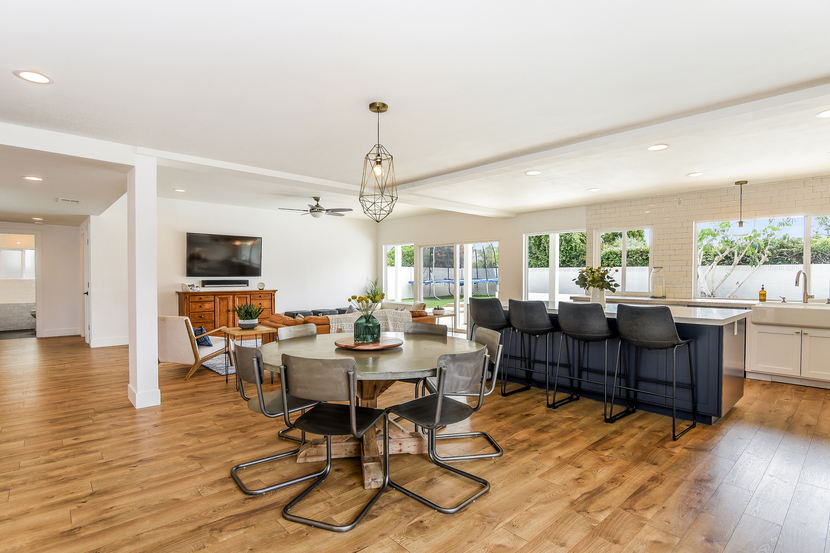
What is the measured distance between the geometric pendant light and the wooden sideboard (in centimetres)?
328

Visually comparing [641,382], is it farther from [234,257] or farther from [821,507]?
[234,257]

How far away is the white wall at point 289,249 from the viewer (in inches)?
304

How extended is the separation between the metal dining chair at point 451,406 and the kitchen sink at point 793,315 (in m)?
4.26

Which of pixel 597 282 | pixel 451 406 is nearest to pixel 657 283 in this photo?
pixel 597 282

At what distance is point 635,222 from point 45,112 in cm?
704

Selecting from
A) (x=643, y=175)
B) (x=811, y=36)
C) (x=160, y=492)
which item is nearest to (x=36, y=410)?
(x=160, y=492)

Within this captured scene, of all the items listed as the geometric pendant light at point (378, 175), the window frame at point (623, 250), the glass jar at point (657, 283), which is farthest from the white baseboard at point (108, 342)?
the glass jar at point (657, 283)

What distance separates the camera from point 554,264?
312 inches

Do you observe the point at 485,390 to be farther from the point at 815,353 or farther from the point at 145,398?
the point at 815,353

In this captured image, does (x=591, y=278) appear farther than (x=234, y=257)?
No

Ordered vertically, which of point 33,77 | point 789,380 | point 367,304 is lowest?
point 789,380

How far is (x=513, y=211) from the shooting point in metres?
7.97

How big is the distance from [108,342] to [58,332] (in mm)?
2169

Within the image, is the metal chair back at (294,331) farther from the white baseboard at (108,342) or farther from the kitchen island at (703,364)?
the white baseboard at (108,342)
